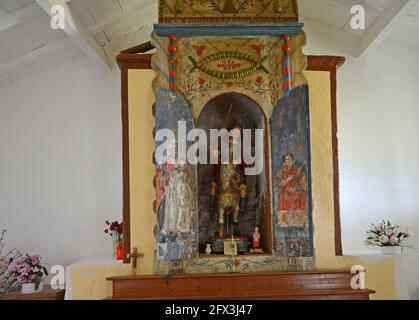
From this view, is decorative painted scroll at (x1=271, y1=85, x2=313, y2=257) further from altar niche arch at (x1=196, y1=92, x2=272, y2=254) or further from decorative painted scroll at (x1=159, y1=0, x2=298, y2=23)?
decorative painted scroll at (x1=159, y1=0, x2=298, y2=23)

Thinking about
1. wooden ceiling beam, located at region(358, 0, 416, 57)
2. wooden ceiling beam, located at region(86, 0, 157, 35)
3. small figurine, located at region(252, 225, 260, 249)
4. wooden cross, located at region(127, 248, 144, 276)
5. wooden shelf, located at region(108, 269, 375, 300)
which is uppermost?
wooden ceiling beam, located at region(86, 0, 157, 35)

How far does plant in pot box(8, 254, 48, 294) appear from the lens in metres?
5.77

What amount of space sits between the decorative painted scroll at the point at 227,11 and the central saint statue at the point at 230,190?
1.27 meters

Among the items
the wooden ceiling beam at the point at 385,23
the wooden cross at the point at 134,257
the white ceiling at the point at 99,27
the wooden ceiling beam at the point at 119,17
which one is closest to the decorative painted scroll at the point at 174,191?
the wooden cross at the point at 134,257

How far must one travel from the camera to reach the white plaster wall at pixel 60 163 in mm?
6781

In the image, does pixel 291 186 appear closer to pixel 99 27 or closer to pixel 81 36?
pixel 81 36

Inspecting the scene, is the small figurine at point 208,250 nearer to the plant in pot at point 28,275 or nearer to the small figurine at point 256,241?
the small figurine at point 256,241

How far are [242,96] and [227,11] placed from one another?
943mm

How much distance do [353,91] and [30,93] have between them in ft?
15.7

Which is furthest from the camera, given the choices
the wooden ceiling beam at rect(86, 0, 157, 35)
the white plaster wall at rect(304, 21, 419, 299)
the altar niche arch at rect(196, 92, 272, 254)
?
the white plaster wall at rect(304, 21, 419, 299)

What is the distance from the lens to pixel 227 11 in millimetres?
5230

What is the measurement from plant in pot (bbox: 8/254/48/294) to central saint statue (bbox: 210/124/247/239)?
2.33 m

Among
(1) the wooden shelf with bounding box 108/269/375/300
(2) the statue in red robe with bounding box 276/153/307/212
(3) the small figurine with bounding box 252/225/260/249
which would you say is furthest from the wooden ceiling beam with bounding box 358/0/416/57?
(1) the wooden shelf with bounding box 108/269/375/300
